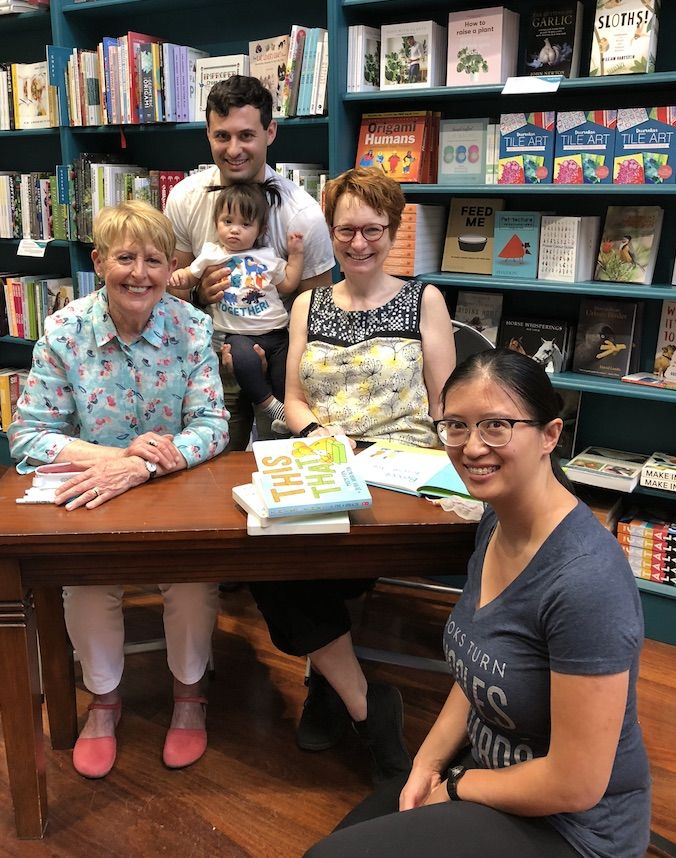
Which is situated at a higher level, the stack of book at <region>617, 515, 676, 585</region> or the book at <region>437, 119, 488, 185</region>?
the book at <region>437, 119, 488, 185</region>

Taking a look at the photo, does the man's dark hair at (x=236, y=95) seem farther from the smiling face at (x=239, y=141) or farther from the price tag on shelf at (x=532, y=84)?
the price tag on shelf at (x=532, y=84)

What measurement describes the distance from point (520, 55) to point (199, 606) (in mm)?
2028

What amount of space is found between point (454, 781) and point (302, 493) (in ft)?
1.85

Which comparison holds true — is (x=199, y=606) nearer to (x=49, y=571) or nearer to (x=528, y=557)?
(x=49, y=571)

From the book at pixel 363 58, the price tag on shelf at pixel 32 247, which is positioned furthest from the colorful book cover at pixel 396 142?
the price tag on shelf at pixel 32 247

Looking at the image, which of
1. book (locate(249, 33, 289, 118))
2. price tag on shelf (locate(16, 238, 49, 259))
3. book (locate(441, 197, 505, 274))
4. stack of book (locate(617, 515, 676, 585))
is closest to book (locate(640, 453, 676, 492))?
stack of book (locate(617, 515, 676, 585))

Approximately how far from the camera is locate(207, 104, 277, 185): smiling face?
228cm

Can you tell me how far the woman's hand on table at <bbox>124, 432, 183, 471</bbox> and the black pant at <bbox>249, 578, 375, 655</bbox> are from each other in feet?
1.10

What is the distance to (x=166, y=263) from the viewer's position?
184 cm

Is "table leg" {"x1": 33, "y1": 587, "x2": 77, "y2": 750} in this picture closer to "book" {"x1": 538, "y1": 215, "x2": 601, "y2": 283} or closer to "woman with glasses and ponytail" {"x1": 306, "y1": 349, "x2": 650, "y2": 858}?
"woman with glasses and ponytail" {"x1": 306, "y1": 349, "x2": 650, "y2": 858}

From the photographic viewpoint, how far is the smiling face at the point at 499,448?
111 cm

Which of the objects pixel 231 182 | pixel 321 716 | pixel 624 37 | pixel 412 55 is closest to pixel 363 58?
pixel 412 55

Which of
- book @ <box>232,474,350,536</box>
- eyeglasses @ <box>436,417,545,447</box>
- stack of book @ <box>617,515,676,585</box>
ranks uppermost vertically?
eyeglasses @ <box>436,417,545,447</box>

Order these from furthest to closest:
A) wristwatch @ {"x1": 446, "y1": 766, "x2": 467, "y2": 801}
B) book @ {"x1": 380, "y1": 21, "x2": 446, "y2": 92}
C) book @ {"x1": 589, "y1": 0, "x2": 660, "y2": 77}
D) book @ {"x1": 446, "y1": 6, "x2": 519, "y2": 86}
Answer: book @ {"x1": 380, "y1": 21, "x2": 446, "y2": 92}
book @ {"x1": 446, "y1": 6, "x2": 519, "y2": 86}
book @ {"x1": 589, "y1": 0, "x2": 660, "y2": 77}
wristwatch @ {"x1": 446, "y1": 766, "x2": 467, "y2": 801}
